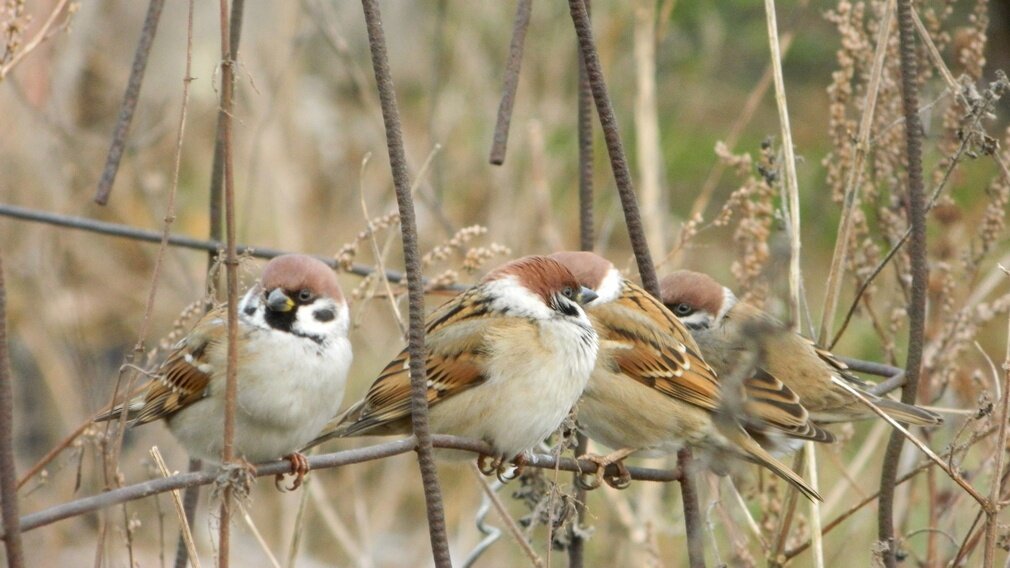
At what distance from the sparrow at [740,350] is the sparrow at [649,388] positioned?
0.43 ft

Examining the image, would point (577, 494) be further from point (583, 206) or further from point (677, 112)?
point (677, 112)

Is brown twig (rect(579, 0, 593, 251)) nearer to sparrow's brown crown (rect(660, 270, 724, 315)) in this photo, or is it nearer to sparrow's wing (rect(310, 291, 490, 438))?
sparrow's wing (rect(310, 291, 490, 438))

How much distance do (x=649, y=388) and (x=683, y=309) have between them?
1.53 ft

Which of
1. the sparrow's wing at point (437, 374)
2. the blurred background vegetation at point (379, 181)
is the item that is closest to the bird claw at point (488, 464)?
the sparrow's wing at point (437, 374)

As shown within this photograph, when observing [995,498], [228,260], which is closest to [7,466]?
[228,260]

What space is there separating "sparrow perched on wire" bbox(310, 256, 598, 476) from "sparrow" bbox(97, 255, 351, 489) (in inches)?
8.5

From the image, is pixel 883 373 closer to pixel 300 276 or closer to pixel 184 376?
pixel 300 276

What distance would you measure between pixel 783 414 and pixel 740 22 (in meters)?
4.09

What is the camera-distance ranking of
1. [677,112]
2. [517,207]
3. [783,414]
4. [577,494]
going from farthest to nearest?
[677,112] < [517,207] < [783,414] < [577,494]

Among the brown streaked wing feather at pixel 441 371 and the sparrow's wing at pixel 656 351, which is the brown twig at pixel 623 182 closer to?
the brown streaked wing feather at pixel 441 371

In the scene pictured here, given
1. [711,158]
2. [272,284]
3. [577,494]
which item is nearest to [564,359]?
[577,494]

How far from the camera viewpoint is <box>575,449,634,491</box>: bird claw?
260cm

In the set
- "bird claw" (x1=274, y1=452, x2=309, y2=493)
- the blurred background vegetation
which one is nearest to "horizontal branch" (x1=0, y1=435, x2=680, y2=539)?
"bird claw" (x1=274, y1=452, x2=309, y2=493)

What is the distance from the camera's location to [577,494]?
268cm
